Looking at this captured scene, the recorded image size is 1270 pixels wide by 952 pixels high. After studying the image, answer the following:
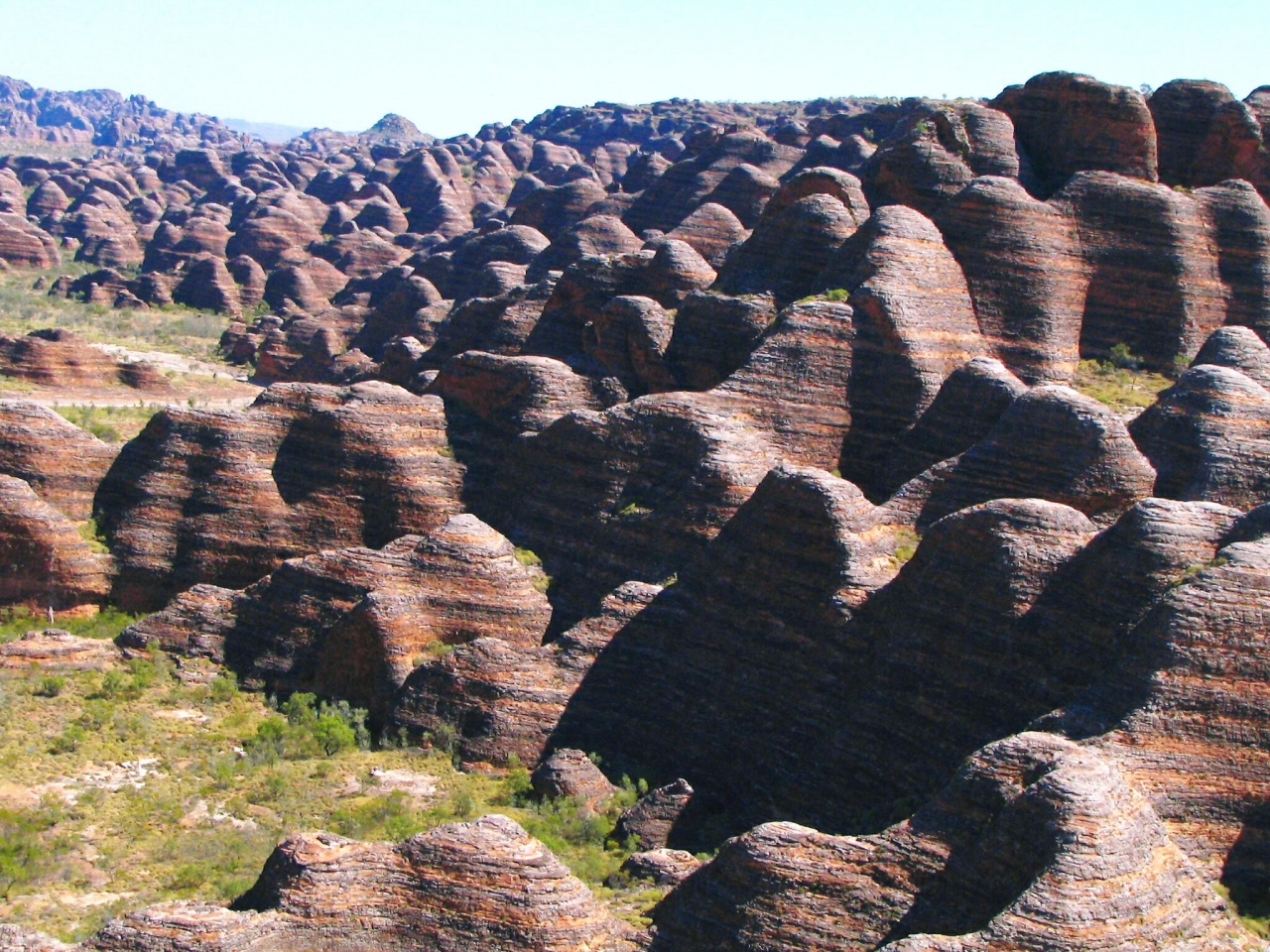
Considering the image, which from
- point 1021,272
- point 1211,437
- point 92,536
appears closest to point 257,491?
point 92,536

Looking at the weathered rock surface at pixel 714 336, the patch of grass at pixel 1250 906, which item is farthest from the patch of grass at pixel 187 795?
the weathered rock surface at pixel 714 336

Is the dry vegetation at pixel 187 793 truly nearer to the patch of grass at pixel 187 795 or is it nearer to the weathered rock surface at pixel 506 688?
the patch of grass at pixel 187 795

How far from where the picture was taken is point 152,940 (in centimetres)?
1800

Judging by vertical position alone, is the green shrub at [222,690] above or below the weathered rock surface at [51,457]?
below

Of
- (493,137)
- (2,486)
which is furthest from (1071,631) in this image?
(493,137)

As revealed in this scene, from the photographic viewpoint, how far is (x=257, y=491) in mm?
36531

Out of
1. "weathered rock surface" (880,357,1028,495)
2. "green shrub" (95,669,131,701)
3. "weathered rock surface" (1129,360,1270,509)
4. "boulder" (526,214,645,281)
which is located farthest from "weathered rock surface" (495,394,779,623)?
"boulder" (526,214,645,281)

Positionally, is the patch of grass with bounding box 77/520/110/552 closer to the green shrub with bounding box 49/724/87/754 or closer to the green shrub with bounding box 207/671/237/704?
the green shrub with bounding box 207/671/237/704

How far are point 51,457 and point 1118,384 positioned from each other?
2998cm

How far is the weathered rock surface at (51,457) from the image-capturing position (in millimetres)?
37000

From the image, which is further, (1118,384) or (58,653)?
(1118,384)

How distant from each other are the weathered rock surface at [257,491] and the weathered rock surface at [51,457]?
550mm

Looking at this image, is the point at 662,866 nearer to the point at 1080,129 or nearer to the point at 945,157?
the point at 945,157

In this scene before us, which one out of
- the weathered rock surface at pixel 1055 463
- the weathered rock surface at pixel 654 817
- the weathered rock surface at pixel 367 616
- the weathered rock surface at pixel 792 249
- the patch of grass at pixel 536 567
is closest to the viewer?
the weathered rock surface at pixel 654 817
